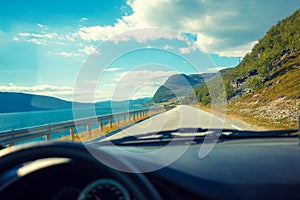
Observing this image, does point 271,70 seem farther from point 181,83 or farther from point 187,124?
point 181,83

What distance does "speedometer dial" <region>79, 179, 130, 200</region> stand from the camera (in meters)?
1.79

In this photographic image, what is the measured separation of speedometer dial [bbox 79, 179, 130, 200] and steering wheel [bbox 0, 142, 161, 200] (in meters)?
0.06

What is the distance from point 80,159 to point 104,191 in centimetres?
30

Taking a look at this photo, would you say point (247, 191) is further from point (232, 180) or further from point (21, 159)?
point (21, 159)

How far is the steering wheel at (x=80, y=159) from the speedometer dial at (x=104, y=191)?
2.4 inches

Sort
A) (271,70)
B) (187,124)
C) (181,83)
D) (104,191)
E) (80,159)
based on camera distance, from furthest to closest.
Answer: (271,70)
(187,124)
(181,83)
(104,191)
(80,159)

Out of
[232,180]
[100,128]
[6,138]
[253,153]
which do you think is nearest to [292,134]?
[253,153]

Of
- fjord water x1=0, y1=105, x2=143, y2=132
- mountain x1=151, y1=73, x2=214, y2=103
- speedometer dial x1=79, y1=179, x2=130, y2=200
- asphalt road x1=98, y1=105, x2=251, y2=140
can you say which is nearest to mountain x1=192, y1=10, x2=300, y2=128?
fjord water x1=0, y1=105, x2=143, y2=132

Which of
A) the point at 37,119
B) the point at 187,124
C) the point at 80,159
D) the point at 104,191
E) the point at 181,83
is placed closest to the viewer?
the point at 80,159

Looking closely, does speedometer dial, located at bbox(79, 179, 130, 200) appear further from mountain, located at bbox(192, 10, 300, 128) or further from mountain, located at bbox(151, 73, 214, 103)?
mountain, located at bbox(192, 10, 300, 128)

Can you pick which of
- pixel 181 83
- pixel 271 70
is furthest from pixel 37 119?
pixel 271 70

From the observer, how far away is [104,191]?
1.86m

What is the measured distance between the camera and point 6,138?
8.27 metres

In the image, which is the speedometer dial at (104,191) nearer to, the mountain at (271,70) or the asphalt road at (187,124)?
the asphalt road at (187,124)
